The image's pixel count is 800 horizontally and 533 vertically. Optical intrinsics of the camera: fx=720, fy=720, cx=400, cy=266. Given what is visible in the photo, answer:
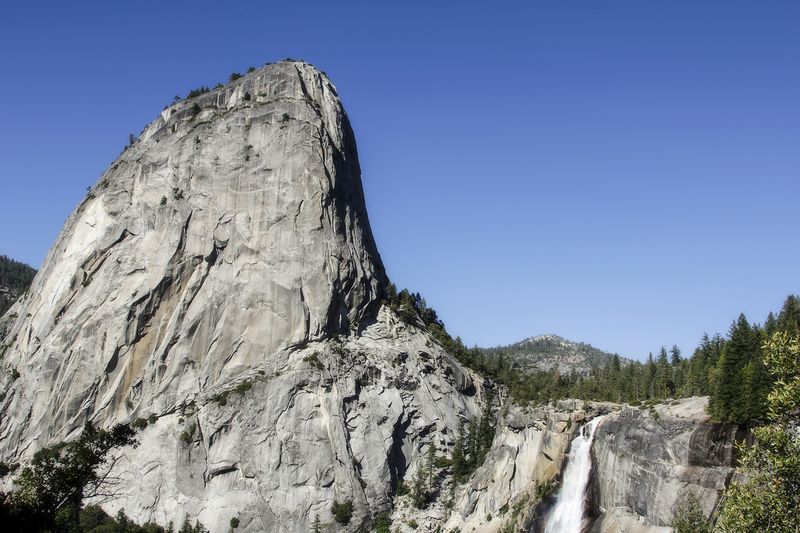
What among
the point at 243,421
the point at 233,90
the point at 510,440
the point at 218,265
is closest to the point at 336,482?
the point at 243,421

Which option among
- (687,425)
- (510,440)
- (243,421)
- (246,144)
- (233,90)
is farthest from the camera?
(233,90)

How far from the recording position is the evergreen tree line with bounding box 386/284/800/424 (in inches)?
2379

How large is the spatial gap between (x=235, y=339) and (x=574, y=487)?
49827 mm

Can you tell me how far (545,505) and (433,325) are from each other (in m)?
55.3

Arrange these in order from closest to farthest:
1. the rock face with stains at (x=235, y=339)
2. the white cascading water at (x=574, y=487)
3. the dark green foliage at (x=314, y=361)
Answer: the white cascading water at (x=574, y=487) → the rock face with stains at (x=235, y=339) → the dark green foliage at (x=314, y=361)

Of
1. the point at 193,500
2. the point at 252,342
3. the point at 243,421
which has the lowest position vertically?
the point at 193,500

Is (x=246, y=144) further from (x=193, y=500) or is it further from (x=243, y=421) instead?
(x=193, y=500)

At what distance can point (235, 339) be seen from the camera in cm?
9919

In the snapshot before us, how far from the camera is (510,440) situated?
278ft

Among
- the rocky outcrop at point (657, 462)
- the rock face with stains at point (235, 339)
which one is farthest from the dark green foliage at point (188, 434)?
the rocky outcrop at point (657, 462)

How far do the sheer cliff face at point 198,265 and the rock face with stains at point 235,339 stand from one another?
27 centimetres

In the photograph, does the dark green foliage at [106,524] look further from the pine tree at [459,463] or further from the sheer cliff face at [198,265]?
the pine tree at [459,463]

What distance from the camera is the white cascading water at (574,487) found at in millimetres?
70562

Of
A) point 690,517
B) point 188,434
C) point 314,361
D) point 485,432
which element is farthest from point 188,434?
point 690,517
